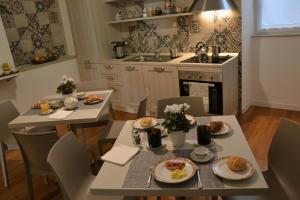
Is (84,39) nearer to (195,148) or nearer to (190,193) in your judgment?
(195,148)

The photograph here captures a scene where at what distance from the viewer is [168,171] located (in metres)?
1.31

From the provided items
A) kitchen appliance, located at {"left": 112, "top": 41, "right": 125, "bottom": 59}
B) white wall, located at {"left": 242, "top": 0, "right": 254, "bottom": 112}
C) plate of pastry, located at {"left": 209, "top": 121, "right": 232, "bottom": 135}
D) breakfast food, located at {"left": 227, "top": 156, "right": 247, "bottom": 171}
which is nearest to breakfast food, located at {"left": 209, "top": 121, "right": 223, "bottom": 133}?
plate of pastry, located at {"left": 209, "top": 121, "right": 232, "bottom": 135}

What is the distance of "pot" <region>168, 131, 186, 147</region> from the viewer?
4.88 feet

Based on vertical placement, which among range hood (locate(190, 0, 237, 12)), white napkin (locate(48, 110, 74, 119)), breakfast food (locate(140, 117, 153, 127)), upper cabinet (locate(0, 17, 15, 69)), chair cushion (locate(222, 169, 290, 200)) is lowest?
chair cushion (locate(222, 169, 290, 200))

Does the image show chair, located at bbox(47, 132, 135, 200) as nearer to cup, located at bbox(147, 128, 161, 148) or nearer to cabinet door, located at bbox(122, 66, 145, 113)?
cup, located at bbox(147, 128, 161, 148)

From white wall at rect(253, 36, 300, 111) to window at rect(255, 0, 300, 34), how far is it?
127mm

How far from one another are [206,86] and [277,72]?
1.11 meters

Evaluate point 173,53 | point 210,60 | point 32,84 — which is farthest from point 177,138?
point 32,84

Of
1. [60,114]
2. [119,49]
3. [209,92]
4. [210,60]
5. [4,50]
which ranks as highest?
[4,50]

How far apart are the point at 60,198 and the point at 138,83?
6.52 ft

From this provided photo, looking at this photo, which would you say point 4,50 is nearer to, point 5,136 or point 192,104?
point 5,136

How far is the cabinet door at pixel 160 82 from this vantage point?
348cm

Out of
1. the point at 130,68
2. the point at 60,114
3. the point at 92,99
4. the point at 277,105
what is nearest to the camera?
the point at 60,114

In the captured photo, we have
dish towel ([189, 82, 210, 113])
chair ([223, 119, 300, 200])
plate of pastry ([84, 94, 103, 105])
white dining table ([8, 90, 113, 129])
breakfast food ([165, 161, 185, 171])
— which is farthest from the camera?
dish towel ([189, 82, 210, 113])
